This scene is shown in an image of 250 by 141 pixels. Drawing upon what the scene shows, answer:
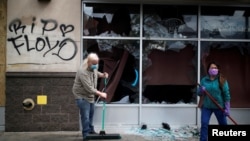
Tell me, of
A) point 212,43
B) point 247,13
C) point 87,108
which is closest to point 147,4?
point 212,43

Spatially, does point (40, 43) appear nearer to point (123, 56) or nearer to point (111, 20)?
point (111, 20)

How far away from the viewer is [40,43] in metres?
8.76

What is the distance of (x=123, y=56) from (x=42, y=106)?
2053 millimetres

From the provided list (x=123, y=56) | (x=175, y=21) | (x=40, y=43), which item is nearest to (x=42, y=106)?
(x=40, y=43)

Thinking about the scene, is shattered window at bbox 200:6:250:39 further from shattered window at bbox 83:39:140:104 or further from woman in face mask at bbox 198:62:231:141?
woman in face mask at bbox 198:62:231:141

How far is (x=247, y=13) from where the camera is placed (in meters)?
9.45

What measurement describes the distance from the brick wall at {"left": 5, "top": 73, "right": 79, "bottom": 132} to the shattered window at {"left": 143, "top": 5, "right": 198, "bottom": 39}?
7.35ft

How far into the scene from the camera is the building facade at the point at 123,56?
8688 millimetres

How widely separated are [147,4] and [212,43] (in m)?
1.72

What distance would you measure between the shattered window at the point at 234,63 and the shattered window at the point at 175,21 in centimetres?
55

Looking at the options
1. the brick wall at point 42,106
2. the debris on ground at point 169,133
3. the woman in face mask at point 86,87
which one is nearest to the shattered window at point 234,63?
the debris on ground at point 169,133

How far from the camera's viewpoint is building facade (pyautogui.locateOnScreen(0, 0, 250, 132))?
28.5 feet

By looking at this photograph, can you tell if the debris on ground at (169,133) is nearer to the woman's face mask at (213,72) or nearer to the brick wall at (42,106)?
the brick wall at (42,106)

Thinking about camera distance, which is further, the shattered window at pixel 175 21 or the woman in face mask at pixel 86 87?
the shattered window at pixel 175 21
